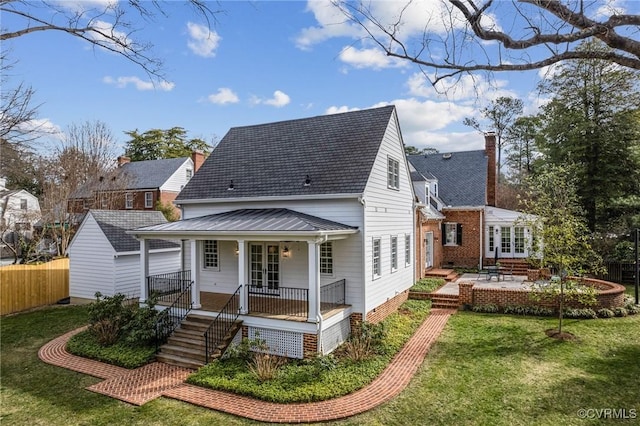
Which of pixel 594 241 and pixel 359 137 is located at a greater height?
pixel 359 137

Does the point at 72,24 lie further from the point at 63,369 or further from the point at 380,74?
the point at 63,369

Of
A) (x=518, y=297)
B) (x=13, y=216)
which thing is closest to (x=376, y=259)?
(x=518, y=297)

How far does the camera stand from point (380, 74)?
10.7m

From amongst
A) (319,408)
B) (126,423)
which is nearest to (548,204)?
(319,408)

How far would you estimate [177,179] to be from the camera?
119 feet

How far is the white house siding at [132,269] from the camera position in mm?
16328

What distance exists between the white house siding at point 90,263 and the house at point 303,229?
3.58m

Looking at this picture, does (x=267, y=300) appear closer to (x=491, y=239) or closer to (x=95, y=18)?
(x=95, y=18)

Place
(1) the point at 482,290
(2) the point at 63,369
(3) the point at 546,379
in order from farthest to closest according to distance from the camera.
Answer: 1. (1) the point at 482,290
2. (2) the point at 63,369
3. (3) the point at 546,379

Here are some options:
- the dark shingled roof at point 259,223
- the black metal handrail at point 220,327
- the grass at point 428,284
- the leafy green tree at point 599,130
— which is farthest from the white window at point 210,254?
the leafy green tree at point 599,130

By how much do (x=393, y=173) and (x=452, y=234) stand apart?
11.1 m

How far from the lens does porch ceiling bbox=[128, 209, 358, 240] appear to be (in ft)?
33.8

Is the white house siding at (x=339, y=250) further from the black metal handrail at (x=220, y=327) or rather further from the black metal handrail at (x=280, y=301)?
the black metal handrail at (x=220, y=327)

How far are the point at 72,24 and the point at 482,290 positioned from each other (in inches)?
619
